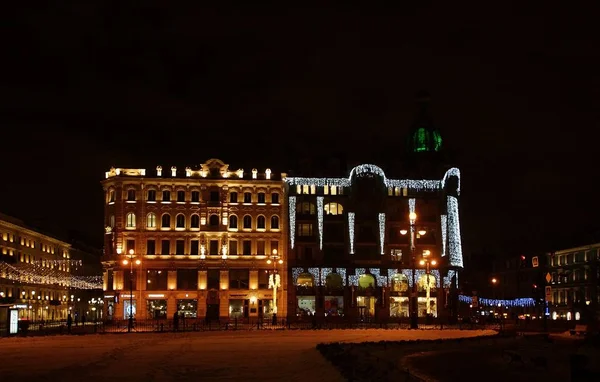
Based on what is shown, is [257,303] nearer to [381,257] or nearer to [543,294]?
[381,257]

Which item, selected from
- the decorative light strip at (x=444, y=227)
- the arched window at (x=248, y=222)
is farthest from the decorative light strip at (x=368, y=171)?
the arched window at (x=248, y=222)

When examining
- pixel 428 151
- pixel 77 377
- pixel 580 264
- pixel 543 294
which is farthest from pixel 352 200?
pixel 77 377

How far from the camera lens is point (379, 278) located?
99875 millimetres

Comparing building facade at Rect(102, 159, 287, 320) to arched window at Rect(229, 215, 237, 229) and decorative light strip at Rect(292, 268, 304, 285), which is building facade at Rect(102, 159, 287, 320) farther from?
decorative light strip at Rect(292, 268, 304, 285)

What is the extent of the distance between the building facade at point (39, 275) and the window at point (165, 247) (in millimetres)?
8496

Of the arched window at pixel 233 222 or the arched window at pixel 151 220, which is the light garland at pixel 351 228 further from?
the arched window at pixel 151 220

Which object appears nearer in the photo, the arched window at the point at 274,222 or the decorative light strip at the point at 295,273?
the decorative light strip at the point at 295,273

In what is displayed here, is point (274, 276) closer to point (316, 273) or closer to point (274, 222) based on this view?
point (316, 273)

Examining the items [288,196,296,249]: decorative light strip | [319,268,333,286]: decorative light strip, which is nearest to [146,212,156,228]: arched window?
[288,196,296,249]: decorative light strip

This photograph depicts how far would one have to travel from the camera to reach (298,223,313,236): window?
101m

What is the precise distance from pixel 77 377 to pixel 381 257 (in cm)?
7350

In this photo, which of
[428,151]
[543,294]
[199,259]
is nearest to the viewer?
[543,294]

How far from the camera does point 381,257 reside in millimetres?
100500

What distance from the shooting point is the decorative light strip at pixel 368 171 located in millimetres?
101875
